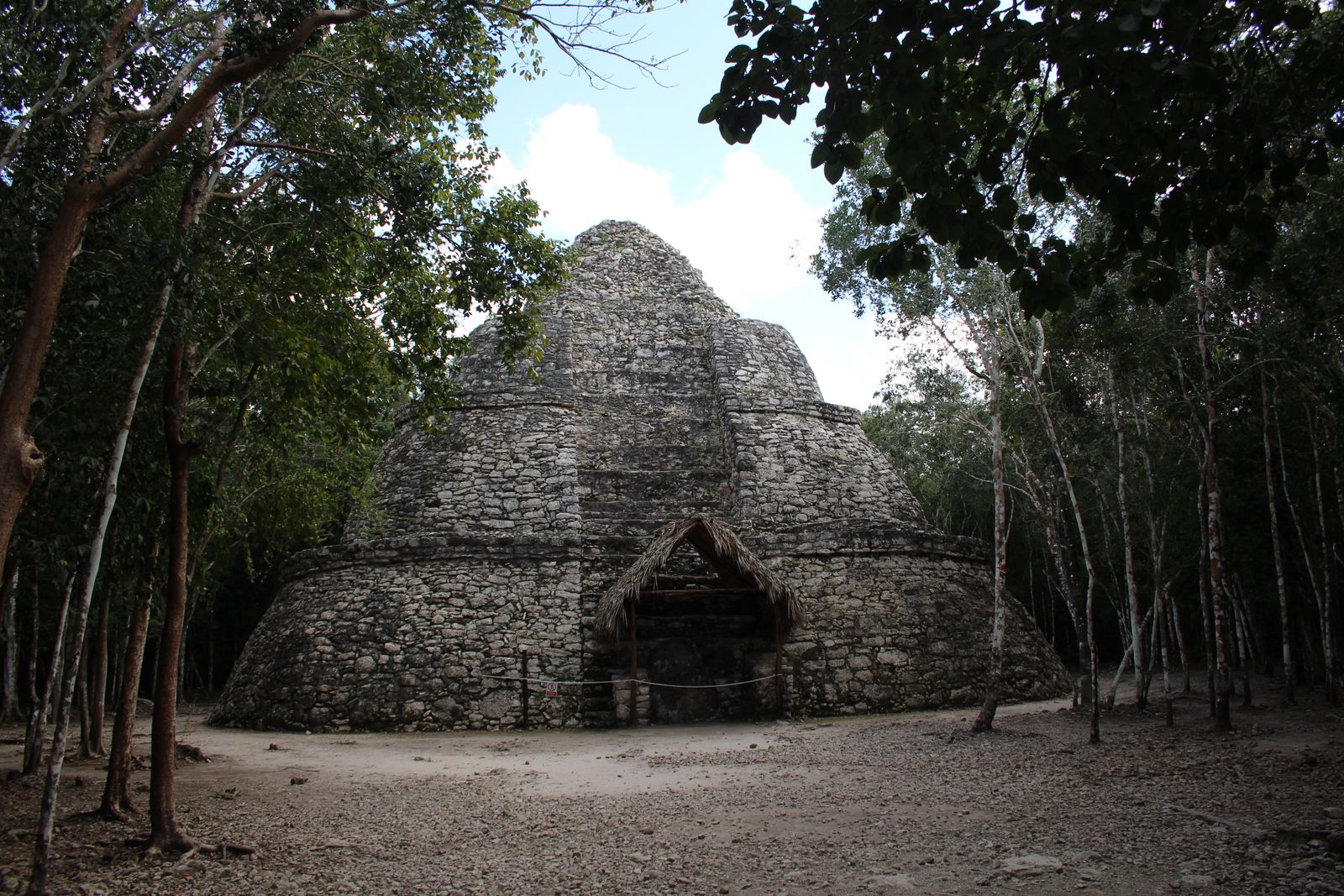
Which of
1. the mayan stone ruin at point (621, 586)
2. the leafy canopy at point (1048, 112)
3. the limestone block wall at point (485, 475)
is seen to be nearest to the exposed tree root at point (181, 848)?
the leafy canopy at point (1048, 112)

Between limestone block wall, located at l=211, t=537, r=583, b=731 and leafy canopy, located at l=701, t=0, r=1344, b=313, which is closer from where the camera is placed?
leafy canopy, located at l=701, t=0, r=1344, b=313

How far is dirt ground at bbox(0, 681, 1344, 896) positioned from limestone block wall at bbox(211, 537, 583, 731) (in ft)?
5.49

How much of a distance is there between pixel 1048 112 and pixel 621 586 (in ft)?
25.7

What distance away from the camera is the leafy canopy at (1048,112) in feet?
9.66

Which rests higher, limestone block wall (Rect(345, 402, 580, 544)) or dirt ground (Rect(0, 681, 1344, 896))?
limestone block wall (Rect(345, 402, 580, 544))

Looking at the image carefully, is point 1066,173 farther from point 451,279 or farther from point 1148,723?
point 1148,723

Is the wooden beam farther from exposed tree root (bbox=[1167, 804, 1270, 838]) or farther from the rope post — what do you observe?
exposed tree root (bbox=[1167, 804, 1270, 838])

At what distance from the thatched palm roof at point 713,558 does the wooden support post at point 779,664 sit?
0.08 meters

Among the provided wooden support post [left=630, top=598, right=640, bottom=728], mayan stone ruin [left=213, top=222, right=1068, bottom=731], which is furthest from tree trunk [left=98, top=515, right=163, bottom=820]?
wooden support post [left=630, top=598, right=640, bottom=728]

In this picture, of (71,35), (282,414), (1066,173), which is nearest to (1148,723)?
(1066,173)

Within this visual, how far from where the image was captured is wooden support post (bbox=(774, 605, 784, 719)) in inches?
405

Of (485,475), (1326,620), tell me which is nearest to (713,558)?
(485,475)

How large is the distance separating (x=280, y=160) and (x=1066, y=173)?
17.3ft

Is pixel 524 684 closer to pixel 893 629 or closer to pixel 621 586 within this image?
pixel 621 586
